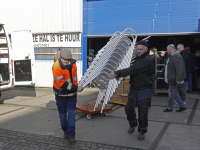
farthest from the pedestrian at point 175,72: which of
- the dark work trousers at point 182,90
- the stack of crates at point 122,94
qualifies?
the stack of crates at point 122,94

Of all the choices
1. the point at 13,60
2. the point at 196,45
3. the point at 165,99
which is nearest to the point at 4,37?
the point at 13,60

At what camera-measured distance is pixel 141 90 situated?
4457mm

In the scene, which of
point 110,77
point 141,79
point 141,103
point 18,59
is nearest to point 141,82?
point 141,79

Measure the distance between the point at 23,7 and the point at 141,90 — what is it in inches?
343

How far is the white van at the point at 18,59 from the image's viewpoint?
785cm

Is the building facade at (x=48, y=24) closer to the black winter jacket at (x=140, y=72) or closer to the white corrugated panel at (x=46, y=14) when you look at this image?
the white corrugated panel at (x=46, y=14)

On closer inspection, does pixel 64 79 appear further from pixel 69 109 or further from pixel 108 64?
pixel 108 64

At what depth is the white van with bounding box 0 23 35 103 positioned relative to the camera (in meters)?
7.85

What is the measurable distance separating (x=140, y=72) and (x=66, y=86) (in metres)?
1.35

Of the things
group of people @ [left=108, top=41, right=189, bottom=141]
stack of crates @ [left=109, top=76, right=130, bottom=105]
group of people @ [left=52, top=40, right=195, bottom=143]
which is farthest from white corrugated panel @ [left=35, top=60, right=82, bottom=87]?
group of people @ [left=108, top=41, right=189, bottom=141]

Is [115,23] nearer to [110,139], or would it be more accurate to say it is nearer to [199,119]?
[199,119]

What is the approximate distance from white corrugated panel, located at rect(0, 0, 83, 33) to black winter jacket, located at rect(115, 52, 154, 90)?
630 centimetres

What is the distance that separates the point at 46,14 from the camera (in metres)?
10.8

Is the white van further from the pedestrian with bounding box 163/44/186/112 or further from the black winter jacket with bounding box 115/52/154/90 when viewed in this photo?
the black winter jacket with bounding box 115/52/154/90
